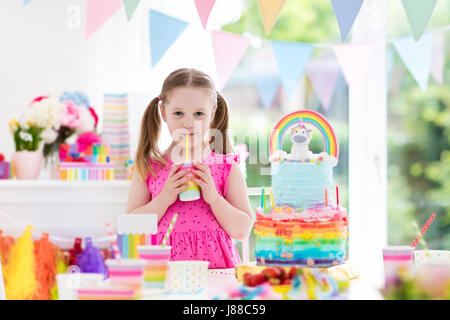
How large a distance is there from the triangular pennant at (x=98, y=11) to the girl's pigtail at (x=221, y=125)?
2.08 ft

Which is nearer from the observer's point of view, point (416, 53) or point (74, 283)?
point (74, 283)

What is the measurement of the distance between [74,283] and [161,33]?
1402 millimetres

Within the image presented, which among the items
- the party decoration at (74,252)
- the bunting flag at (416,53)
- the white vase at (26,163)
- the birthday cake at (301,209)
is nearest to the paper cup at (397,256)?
the birthday cake at (301,209)

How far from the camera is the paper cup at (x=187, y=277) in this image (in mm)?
989

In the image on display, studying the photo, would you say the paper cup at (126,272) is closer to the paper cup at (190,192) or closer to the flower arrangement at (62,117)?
the paper cup at (190,192)

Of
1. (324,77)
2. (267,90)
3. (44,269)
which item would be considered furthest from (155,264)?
(324,77)

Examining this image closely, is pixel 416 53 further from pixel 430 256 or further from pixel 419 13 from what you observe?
pixel 430 256

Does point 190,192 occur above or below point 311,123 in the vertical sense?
below

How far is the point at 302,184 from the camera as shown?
4.05 feet

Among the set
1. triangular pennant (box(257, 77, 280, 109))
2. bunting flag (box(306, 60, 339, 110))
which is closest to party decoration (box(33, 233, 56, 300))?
triangular pennant (box(257, 77, 280, 109))

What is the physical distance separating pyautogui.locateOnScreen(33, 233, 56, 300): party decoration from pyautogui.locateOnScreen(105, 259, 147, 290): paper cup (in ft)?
0.31

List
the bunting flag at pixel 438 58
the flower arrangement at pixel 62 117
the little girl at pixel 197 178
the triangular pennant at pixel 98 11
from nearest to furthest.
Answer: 1. the little girl at pixel 197 178
2. the triangular pennant at pixel 98 11
3. the flower arrangement at pixel 62 117
4. the bunting flag at pixel 438 58
